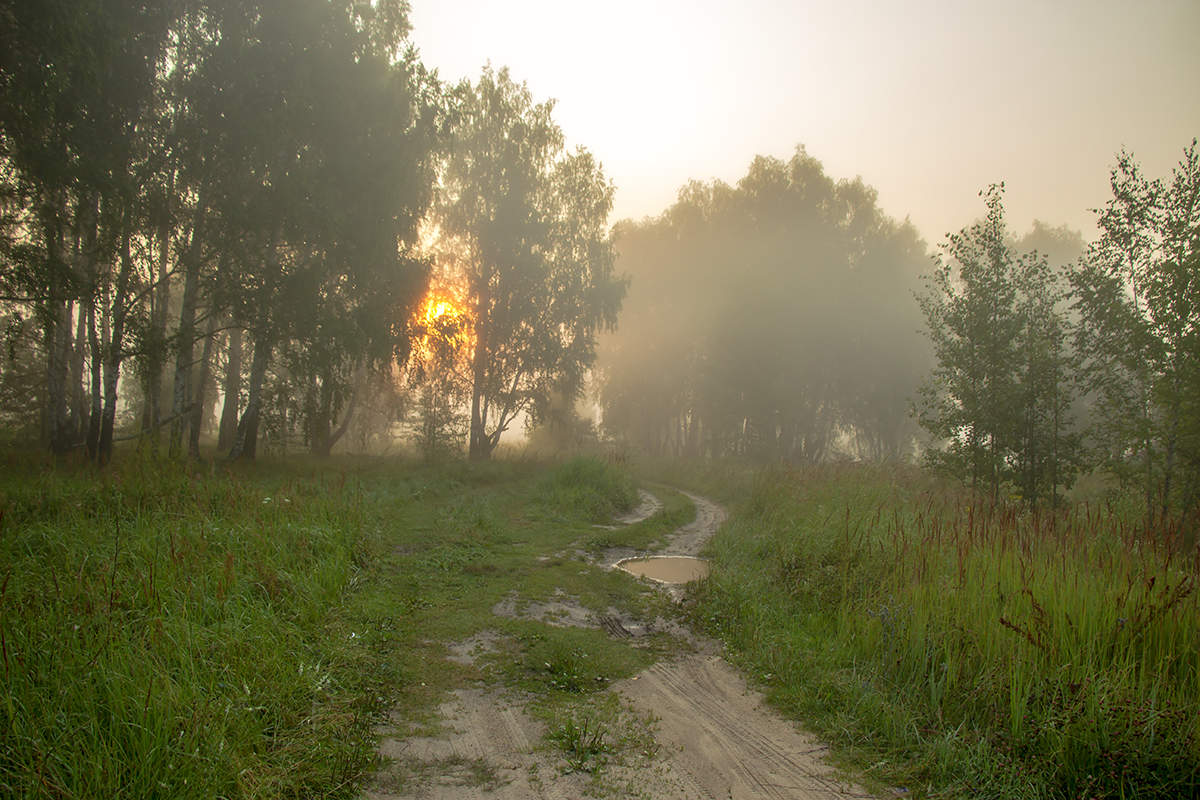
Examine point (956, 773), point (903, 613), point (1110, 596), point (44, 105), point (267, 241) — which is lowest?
point (956, 773)

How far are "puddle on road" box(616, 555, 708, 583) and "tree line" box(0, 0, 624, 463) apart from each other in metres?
9.97

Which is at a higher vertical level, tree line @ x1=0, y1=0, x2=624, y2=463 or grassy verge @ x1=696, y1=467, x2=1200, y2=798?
tree line @ x1=0, y1=0, x2=624, y2=463

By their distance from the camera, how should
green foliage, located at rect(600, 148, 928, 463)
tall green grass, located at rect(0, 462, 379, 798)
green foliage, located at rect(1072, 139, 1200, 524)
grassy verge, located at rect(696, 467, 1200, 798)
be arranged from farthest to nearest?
green foliage, located at rect(600, 148, 928, 463) < green foliage, located at rect(1072, 139, 1200, 524) < grassy verge, located at rect(696, 467, 1200, 798) < tall green grass, located at rect(0, 462, 379, 798)

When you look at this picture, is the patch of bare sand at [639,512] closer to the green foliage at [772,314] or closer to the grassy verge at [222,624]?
the grassy verge at [222,624]

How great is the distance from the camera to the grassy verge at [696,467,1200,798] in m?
3.29

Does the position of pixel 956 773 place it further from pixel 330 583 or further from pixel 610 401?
pixel 610 401

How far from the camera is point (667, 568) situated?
29.0ft

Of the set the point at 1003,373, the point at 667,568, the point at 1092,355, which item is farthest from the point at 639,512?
the point at 1092,355

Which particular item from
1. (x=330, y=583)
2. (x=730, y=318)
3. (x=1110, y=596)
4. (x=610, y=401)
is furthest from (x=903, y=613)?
(x=610, y=401)

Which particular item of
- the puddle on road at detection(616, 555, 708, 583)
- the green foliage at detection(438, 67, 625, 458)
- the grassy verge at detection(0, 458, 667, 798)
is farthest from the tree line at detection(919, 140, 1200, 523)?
the green foliage at detection(438, 67, 625, 458)

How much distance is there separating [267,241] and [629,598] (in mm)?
13635

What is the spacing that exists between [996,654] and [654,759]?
2.69 metres

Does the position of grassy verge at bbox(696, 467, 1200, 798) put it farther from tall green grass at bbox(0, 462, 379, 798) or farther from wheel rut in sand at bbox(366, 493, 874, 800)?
tall green grass at bbox(0, 462, 379, 798)

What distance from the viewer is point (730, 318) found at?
3042cm
